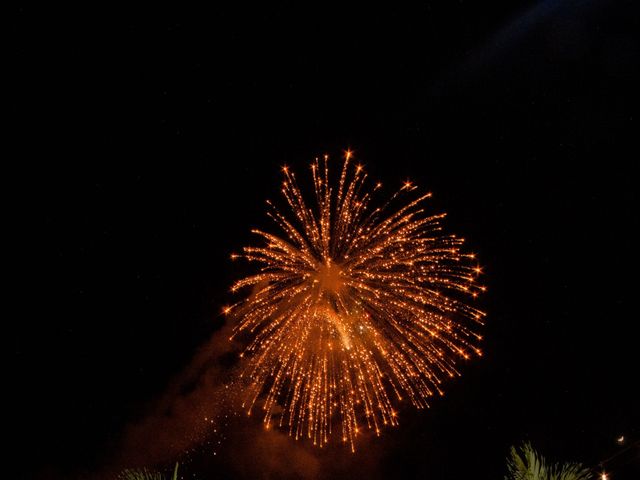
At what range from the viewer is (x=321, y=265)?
9.42 metres

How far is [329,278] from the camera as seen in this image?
9.45m

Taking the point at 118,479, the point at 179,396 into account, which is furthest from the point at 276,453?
the point at 118,479

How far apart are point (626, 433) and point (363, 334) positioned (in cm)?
748

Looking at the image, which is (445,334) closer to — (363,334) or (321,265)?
(363,334)

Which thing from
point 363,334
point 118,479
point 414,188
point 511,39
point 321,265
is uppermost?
point 511,39

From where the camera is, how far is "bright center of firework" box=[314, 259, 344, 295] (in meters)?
9.41

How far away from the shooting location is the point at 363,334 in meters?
9.52

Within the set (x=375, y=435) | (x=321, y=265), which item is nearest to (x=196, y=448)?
(x=375, y=435)

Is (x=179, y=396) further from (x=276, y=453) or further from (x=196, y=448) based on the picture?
(x=276, y=453)

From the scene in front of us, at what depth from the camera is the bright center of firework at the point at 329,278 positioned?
9406mm

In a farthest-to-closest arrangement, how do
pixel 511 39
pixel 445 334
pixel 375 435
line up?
pixel 375 435 < pixel 511 39 < pixel 445 334

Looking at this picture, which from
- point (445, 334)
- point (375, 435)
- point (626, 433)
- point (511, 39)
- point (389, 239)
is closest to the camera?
point (389, 239)

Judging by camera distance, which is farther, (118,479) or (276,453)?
(276,453)

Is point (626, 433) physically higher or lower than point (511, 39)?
lower
